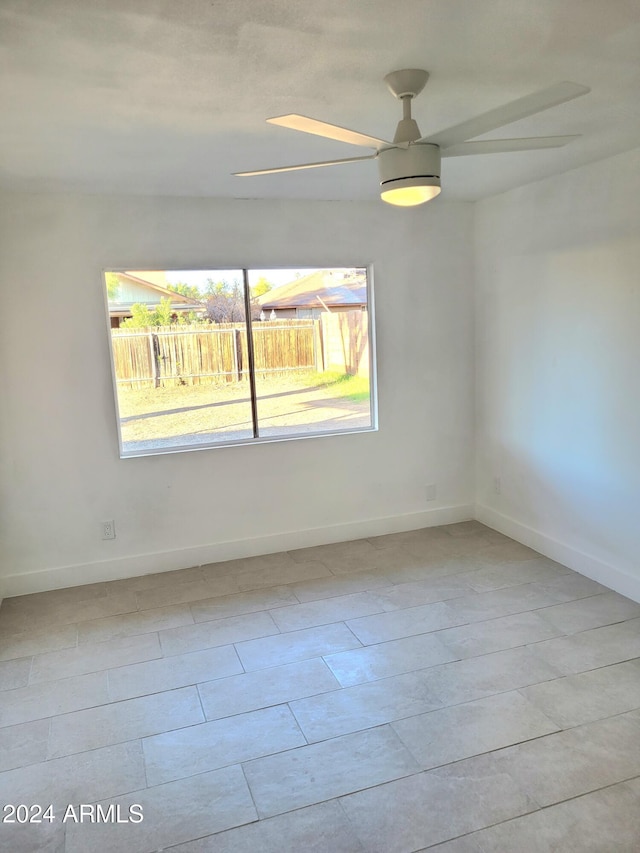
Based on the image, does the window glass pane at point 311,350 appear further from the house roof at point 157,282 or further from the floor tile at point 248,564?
the floor tile at point 248,564

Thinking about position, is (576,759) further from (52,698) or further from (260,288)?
(260,288)

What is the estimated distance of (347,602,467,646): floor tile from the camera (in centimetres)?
300

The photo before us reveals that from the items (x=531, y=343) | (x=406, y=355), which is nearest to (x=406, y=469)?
(x=406, y=355)

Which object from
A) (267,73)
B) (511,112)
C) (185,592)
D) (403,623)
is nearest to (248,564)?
(185,592)

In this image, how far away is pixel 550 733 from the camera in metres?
2.25

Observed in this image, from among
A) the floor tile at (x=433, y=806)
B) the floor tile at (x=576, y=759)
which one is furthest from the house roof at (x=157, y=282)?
the floor tile at (x=576, y=759)

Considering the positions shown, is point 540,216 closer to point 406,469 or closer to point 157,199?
point 406,469

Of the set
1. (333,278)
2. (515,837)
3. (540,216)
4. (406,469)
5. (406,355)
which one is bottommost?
(515,837)

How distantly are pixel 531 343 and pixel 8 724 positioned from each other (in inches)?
138

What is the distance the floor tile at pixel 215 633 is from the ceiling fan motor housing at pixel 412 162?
7.40 ft

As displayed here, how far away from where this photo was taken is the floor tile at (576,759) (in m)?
2.00

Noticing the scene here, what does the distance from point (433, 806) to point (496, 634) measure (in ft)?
3.82

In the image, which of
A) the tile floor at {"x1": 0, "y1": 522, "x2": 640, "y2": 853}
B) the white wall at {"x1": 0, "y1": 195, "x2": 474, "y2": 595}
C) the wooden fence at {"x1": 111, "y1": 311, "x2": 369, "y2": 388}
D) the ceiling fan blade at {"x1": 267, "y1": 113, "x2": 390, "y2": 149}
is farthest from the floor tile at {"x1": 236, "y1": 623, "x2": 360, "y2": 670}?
the ceiling fan blade at {"x1": 267, "y1": 113, "x2": 390, "y2": 149}

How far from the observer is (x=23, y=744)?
229 centimetres
